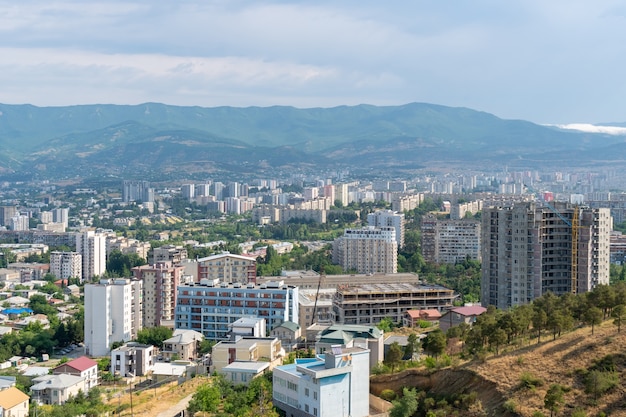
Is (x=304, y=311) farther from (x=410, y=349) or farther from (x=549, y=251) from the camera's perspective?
(x=410, y=349)

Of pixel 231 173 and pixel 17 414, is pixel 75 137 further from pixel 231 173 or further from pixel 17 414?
pixel 17 414

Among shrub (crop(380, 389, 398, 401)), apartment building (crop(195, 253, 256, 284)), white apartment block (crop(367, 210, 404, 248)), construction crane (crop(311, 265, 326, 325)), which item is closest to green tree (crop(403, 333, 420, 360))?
shrub (crop(380, 389, 398, 401))

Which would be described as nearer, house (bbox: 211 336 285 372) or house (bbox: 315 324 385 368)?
house (bbox: 315 324 385 368)

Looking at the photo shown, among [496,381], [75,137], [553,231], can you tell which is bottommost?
[496,381]

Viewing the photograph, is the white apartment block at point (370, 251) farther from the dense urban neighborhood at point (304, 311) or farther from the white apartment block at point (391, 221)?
the white apartment block at point (391, 221)

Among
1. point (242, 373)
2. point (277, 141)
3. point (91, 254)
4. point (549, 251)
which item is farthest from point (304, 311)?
point (277, 141)

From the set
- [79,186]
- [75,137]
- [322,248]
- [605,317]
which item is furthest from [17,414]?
[75,137]

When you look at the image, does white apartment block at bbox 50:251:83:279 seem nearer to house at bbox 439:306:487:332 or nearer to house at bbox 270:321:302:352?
house at bbox 270:321:302:352

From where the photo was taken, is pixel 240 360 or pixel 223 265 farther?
pixel 223 265
